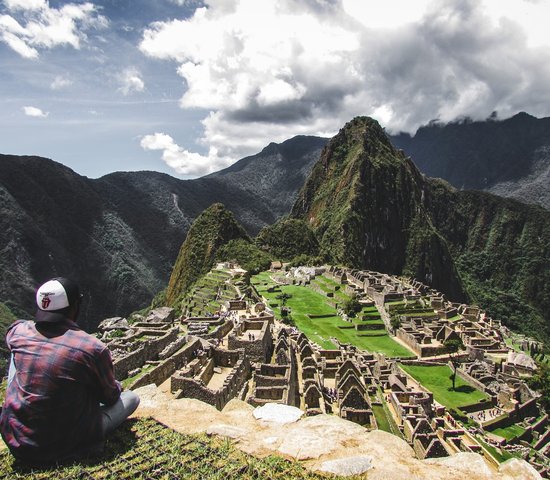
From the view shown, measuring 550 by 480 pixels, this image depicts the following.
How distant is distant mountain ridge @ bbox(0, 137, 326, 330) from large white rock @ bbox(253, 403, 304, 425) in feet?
314

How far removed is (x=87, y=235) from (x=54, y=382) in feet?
465

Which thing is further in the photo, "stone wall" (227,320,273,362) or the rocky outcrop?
"stone wall" (227,320,273,362)

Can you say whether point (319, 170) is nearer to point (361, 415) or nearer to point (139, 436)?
point (361, 415)

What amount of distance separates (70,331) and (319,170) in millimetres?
187308

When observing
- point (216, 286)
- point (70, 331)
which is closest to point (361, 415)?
point (70, 331)

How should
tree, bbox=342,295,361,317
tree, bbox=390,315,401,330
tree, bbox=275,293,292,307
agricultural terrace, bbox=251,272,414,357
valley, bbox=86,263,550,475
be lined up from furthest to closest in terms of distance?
tree, bbox=275,293,292,307, tree, bbox=342,295,361,317, tree, bbox=390,315,401,330, agricultural terrace, bbox=251,272,414,357, valley, bbox=86,263,550,475

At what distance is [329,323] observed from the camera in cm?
4816

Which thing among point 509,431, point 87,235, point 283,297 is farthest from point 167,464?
point 87,235

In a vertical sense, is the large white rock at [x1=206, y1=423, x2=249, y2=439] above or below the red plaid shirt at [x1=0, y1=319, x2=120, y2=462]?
below

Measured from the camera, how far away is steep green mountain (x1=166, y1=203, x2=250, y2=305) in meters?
93.7

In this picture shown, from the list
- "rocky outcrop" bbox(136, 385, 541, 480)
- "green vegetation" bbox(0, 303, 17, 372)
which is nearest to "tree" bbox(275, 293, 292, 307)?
"green vegetation" bbox(0, 303, 17, 372)

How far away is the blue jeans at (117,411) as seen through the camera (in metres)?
5.34

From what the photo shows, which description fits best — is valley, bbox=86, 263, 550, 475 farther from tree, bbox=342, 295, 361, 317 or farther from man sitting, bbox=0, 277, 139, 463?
man sitting, bbox=0, 277, 139, 463

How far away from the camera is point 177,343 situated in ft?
68.0
